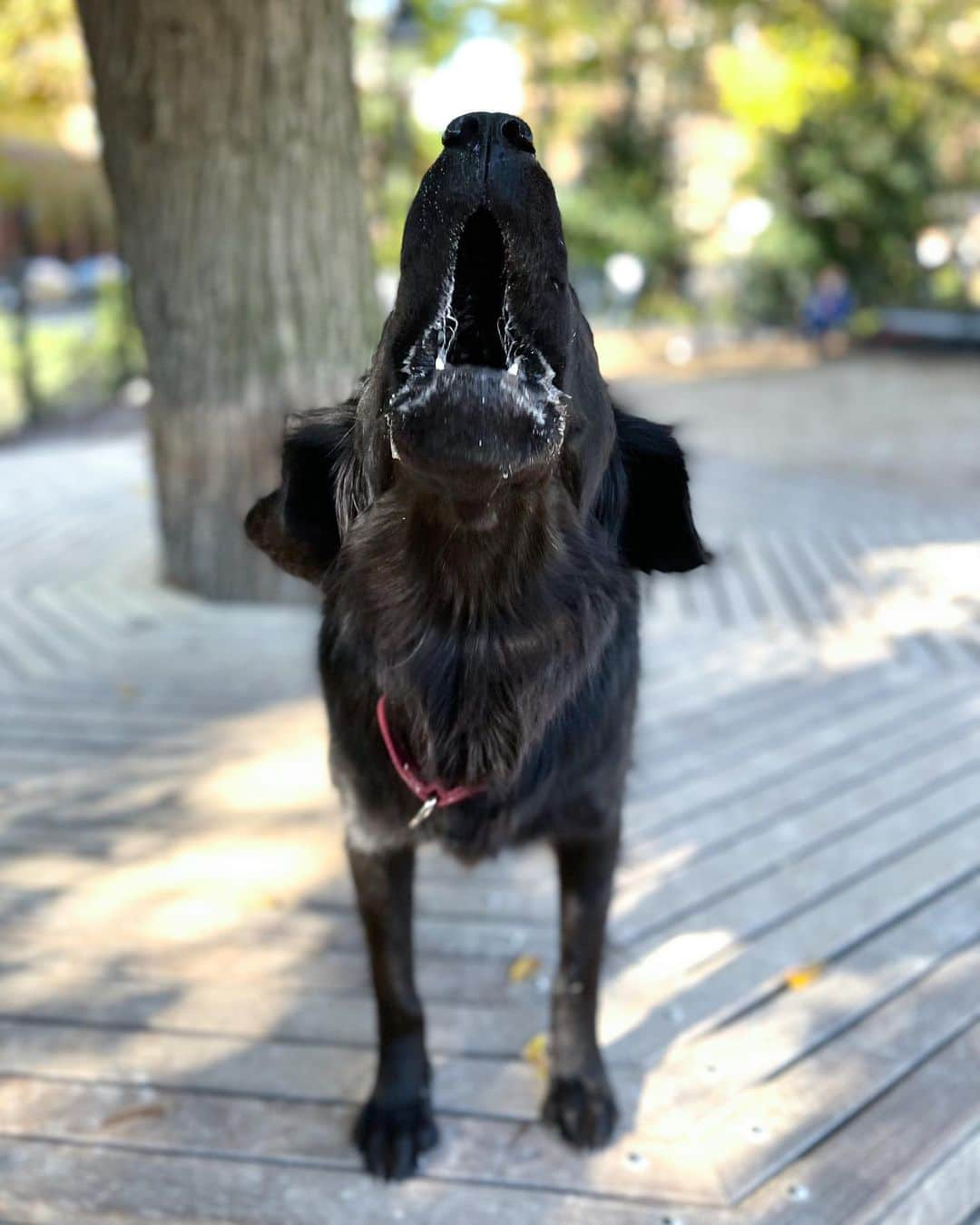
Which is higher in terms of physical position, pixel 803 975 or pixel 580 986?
pixel 580 986

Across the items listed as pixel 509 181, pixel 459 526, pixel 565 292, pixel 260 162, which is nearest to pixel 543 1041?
pixel 459 526

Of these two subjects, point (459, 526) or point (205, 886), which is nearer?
point (459, 526)

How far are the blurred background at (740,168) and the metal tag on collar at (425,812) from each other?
1304 cm

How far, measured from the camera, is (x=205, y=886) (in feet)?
9.77

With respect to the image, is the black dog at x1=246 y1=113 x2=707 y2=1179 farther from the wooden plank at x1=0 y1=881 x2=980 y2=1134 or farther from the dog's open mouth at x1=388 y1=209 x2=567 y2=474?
the wooden plank at x1=0 y1=881 x2=980 y2=1134

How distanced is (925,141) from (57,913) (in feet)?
57.8

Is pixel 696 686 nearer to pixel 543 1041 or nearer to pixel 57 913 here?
pixel 543 1041

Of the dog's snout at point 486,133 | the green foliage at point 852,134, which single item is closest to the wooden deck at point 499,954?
the dog's snout at point 486,133

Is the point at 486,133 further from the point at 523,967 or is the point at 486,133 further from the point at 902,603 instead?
the point at 902,603

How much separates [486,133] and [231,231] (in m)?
3.37

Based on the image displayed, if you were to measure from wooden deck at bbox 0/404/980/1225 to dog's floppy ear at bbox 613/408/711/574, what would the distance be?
1138 millimetres

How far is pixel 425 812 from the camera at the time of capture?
1996 millimetres

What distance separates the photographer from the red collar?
6.49ft

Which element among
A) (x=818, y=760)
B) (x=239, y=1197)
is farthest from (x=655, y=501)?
(x=818, y=760)
